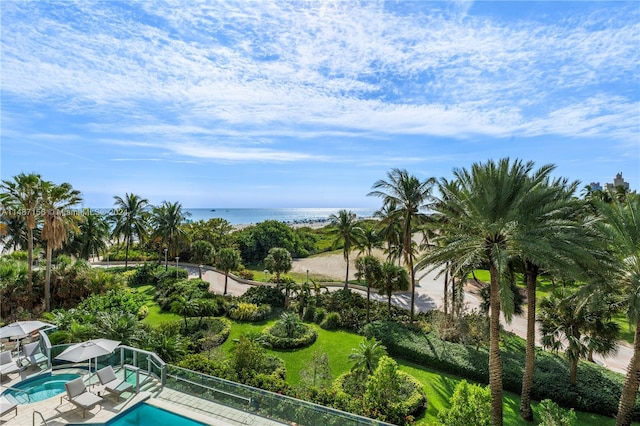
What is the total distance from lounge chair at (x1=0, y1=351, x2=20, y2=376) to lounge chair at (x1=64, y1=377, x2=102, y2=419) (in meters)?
4.44

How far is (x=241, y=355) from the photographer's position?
55.6ft

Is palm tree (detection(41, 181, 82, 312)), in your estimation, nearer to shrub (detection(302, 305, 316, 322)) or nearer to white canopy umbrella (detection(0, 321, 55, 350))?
white canopy umbrella (detection(0, 321, 55, 350))

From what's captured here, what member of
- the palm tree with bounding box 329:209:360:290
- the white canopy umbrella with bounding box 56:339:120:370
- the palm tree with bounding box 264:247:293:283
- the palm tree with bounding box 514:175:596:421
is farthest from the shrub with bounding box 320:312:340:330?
the white canopy umbrella with bounding box 56:339:120:370

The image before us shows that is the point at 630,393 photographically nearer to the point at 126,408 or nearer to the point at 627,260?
the point at 627,260

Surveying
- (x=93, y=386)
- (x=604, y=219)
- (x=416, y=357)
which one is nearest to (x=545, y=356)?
(x=416, y=357)

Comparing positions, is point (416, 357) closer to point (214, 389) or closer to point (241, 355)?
point (241, 355)

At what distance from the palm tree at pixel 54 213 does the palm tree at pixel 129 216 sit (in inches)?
728

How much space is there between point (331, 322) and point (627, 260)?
18.0 metres

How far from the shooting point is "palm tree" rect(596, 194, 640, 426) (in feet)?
38.7

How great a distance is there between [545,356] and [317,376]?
519 inches

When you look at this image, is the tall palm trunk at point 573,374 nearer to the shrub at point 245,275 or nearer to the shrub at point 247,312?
the shrub at point 247,312

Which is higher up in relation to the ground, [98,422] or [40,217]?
[40,217]

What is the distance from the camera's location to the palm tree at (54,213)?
24516mm

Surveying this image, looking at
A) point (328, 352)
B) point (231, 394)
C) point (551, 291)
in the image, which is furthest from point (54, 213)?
point (551, 291)
